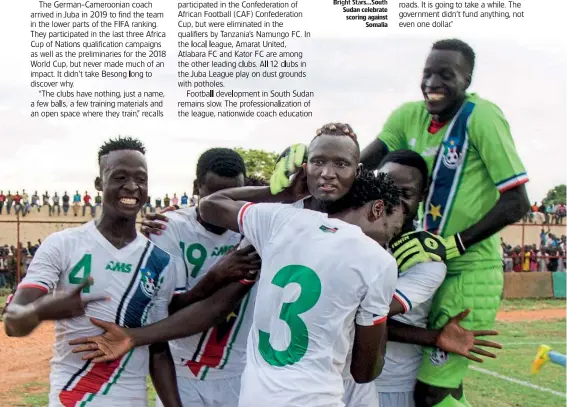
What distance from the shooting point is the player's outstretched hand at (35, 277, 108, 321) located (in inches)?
92.7

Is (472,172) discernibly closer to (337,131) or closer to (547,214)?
(337,131)

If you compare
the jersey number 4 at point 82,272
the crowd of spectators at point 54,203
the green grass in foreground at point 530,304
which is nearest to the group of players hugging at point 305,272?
the jersey number 4 at point 82,272

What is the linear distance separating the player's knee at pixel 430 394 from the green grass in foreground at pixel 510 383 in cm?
339

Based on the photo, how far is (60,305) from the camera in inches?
93.7

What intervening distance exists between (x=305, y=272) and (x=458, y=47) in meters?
1.48

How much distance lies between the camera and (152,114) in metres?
4.48

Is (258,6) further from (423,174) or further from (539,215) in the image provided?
(539,215)

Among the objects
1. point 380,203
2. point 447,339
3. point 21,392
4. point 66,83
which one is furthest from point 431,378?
point 21,392

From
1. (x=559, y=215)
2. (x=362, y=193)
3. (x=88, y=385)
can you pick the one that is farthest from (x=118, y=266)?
(x=559, y=215)

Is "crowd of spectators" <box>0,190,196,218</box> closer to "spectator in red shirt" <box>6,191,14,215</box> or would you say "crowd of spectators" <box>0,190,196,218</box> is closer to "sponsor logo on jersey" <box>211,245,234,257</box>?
"spectator in red shirt" <box>6,191,14,215</box>

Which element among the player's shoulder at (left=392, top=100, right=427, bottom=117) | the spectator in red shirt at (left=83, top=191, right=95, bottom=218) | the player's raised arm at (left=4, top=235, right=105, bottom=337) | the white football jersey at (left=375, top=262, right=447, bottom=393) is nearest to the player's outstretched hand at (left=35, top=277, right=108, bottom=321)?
the player's raised arm at (left=4, top=235, right=105, bottom=337)

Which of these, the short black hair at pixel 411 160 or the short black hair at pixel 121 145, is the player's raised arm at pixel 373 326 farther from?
the short black hair at pixel 121 145

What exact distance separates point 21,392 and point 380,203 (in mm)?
5601

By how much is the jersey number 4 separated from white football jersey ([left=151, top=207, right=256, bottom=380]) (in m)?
0.66
